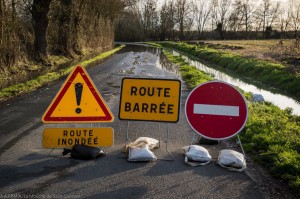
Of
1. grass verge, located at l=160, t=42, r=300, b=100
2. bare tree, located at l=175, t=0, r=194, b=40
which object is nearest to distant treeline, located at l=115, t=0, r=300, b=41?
bare tree, located at l=175, t=0, r=194, b=40

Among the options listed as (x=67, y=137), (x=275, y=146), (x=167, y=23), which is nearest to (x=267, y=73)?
(x=275, y=146)

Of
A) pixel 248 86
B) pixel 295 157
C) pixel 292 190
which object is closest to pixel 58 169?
pixel 292 190

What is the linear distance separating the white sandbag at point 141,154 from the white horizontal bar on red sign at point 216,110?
979 millimetres

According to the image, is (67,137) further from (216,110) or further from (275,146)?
(275,146)

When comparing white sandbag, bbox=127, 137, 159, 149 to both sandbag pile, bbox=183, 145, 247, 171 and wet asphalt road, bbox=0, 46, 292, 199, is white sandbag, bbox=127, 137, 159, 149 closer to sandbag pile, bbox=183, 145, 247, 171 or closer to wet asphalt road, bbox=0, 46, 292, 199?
wet asphalt road, bbox=0, 46, 292, 199

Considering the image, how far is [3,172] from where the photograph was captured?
17.9 ft

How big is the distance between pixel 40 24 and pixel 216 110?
18.1 metres

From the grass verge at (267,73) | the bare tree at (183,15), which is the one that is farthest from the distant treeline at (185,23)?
the grass verge at (267,73)

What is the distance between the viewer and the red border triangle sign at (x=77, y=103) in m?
6.55

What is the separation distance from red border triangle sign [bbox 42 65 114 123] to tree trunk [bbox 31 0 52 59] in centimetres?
1617

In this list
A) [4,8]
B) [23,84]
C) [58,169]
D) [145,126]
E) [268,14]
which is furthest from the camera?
[268,14]

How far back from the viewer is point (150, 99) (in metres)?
6.73

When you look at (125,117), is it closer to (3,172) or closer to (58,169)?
(58,169)

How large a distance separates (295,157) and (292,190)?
4.26 ft
